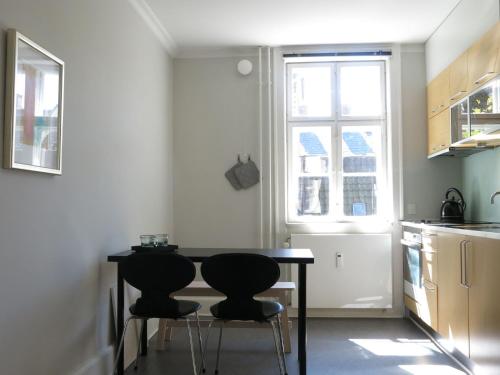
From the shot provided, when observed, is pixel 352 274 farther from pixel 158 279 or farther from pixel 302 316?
pixel 158 279

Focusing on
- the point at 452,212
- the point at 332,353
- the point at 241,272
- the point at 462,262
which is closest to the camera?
the point at 241,272

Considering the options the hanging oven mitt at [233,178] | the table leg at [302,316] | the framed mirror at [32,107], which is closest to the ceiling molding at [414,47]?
the hanging oven mitt at [233,178]

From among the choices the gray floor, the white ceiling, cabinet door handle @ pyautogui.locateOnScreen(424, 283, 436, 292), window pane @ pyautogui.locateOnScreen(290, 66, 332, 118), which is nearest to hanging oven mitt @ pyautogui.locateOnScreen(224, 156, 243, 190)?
window pane @ pyautogui.locateOnScreen(290, 66, 332, 118)

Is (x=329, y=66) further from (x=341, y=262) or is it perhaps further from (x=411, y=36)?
(x=341, y=262)

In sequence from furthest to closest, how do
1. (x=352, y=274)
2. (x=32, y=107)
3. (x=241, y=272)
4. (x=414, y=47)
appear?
1. (x=414, y=47)
2. (x=352, y=274)
3. (x=241, y=272)
4. (x=32, y=107)

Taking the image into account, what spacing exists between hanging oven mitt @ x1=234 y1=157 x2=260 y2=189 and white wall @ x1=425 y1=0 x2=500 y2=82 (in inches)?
78.2

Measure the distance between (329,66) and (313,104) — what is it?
1.45 ft

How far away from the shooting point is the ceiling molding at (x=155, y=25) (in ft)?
12.3

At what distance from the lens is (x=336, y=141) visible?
491 centimetres

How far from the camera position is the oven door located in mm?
4039

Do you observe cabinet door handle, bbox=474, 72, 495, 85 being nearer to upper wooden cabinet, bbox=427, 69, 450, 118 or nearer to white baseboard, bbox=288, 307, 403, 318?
upper wooden cabinet, bbox=427, 69, 450, 118

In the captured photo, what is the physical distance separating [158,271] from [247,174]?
235 cm

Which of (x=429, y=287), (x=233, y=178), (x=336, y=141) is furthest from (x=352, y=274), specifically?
(x=233, y=178)

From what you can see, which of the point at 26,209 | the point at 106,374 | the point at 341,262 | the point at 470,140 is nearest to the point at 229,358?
the point at 106,374
